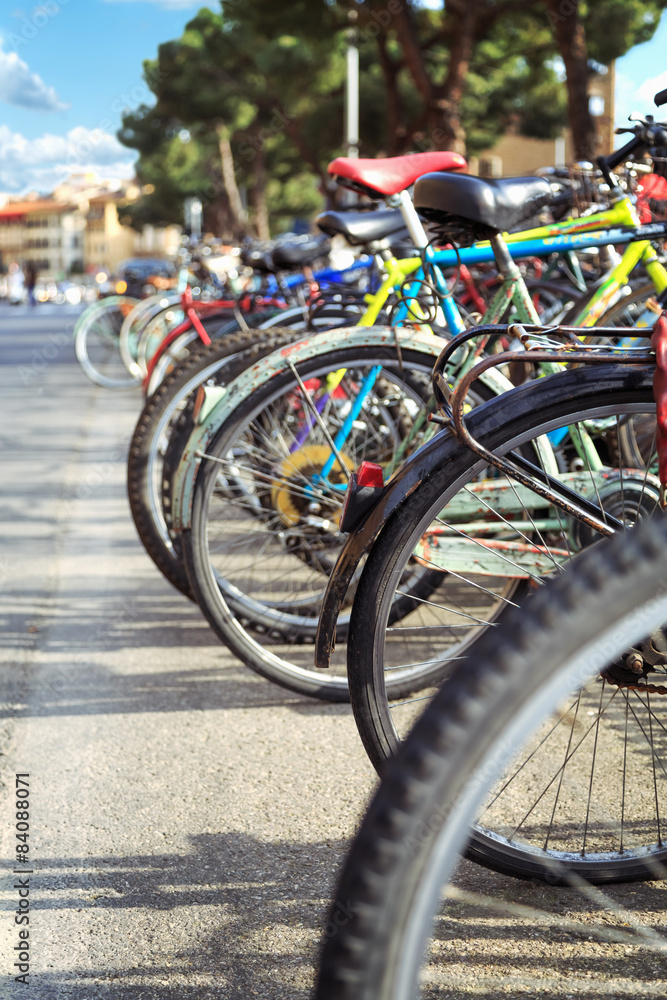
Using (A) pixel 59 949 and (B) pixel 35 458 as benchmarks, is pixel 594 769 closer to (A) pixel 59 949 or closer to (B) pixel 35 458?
(A) pixel 59 949

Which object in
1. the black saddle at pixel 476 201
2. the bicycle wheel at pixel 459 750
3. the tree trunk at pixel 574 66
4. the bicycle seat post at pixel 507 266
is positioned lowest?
the bicycle wheel at pixel 459 750

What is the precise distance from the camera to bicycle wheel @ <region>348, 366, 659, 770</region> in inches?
66.0

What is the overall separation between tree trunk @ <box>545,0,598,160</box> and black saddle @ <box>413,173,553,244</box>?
10.2m

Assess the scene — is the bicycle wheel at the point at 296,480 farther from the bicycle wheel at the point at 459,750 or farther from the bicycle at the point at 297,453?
the bicycle wheel at the point at 459,750

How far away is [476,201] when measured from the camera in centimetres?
239

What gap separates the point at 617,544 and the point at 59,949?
1.27 metres

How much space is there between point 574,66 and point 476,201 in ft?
37.8

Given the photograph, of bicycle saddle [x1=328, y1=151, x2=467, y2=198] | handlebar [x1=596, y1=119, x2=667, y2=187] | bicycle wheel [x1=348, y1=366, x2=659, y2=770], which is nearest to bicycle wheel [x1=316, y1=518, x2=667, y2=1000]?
bicycle wheel [x1=348, y1=366, x2=659, y2=770]

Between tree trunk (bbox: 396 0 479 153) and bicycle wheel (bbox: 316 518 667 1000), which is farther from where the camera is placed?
tree trunk (bbox: 396 0 479 153)

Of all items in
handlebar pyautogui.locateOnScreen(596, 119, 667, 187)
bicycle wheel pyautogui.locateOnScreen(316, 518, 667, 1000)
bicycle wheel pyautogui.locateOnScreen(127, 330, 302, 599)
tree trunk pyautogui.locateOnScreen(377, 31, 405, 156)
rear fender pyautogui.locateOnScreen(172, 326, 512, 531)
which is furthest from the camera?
tree trunk pyautogui.locateOnScreen(377, 31, 405, 156)

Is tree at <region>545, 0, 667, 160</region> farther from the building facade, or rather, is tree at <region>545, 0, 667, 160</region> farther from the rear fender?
the building facade

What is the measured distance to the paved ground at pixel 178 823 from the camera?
1.67m

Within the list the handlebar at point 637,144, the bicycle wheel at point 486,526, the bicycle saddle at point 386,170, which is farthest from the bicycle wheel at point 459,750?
the handlebar at point 637,144

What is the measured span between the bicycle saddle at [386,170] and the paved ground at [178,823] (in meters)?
1.45
